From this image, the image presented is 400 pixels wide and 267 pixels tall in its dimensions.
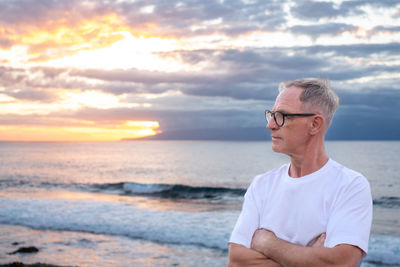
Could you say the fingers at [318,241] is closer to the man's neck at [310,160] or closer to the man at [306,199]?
the man at [306,199]

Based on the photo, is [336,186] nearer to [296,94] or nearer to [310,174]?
[310,174]

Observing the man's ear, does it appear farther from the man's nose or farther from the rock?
the rock

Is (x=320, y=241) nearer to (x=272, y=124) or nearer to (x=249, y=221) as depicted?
(x=249, y=221)

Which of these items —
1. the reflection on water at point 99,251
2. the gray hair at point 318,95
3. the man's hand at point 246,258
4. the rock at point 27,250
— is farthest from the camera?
the rock at point 27,250

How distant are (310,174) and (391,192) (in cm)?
2846

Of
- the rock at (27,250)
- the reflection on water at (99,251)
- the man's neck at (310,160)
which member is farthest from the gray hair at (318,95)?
the rock at (27,250)

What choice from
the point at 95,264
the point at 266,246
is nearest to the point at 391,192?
the point at 95,264

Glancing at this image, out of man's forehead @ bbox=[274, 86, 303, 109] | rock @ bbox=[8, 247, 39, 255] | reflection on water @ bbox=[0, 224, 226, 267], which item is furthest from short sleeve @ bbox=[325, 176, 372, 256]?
rock @ bbox=[8, 247, 39, 255]

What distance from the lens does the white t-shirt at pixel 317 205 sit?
2475mm

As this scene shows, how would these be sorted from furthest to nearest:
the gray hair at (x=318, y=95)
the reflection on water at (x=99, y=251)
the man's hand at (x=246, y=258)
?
the reflection on water at (x=99, y=251)
the man's hand at (x=246, y=258)
the gray hair at (x=318, y=95)

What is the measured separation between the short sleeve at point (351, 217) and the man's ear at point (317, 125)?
1.27ft

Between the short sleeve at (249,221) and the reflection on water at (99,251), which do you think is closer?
the short sleeve at (249,221)

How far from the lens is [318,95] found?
2684mm

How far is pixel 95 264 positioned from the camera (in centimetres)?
918
